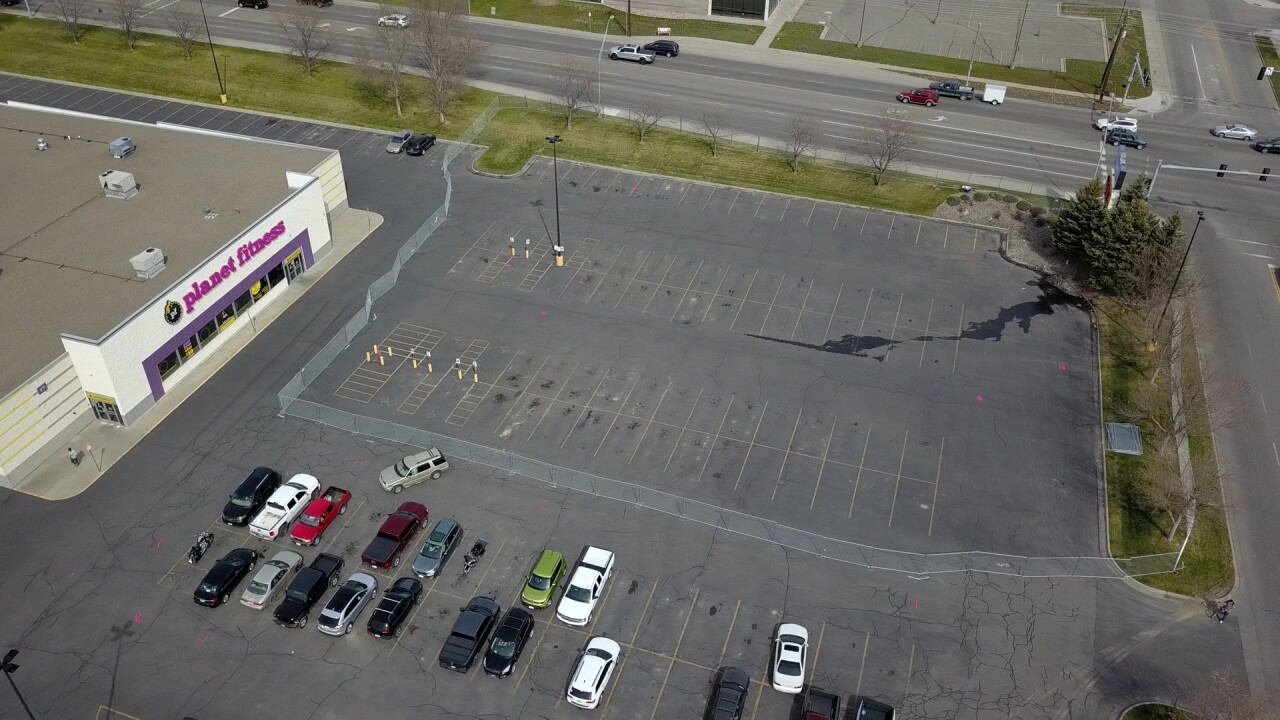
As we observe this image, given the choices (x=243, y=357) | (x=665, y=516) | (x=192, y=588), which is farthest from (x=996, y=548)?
(x=243, y=357)

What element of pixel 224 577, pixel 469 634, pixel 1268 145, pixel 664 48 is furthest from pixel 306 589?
pixel 1268 145

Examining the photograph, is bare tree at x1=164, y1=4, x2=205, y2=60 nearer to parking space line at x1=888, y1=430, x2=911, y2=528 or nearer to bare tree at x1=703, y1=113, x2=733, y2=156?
bare tree at x1=703, y1=113, x2=733, y2=156

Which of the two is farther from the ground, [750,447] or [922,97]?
[922,97]

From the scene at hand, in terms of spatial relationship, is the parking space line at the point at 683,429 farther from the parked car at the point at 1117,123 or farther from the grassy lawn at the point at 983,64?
the grassy lawn at the point at 983,64

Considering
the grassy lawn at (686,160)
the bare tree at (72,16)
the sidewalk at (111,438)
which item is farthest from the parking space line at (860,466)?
the bare tree at (72,16)

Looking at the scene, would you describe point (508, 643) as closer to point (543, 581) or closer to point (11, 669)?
point (543, 581)
